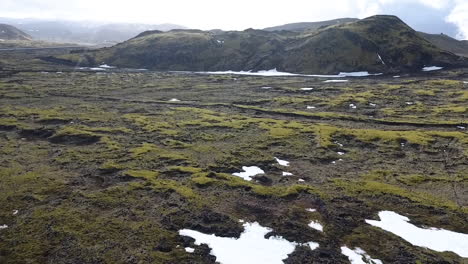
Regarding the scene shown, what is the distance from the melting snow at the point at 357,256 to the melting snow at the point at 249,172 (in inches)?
661

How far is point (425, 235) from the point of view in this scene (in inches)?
1242

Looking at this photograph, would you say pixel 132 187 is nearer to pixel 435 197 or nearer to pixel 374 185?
pixel 374 185

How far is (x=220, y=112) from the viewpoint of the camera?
82.6 meters

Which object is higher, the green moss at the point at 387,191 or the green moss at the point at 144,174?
the green moss at the point at 387,191

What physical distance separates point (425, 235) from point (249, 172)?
830 inches

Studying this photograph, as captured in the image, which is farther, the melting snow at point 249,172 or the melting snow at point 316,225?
the melting snow at point 249,172

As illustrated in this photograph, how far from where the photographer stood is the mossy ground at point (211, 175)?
2997 centimetres

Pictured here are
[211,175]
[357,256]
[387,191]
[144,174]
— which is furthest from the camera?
[211,175]

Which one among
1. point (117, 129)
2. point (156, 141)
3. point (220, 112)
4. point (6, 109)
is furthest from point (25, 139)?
point (220, 112)

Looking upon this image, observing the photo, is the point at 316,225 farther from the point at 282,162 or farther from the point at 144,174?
the point at 144,174

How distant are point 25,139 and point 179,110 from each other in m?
33.7

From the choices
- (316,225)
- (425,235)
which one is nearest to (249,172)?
(316,225)

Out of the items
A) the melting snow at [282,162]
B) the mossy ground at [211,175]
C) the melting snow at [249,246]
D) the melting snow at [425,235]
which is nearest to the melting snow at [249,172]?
the mossy ground at [211,175]

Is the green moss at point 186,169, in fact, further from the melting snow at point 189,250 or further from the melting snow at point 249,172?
the melting snow at point 189,250
